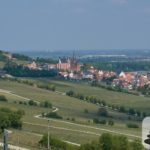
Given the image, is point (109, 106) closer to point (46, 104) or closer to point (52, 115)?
point (46, 104)

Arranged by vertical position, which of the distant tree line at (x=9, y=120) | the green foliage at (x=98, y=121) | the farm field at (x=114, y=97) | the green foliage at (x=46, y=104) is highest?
the distant tree line at (x=9, y=120)

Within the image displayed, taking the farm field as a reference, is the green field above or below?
above

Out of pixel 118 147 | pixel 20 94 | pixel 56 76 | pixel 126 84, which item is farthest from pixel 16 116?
pixel 126 84

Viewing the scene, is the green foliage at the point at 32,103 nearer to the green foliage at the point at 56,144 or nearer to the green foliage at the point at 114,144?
the green foliage at the point at 56,144

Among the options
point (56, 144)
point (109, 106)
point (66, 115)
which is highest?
point (56, 144)

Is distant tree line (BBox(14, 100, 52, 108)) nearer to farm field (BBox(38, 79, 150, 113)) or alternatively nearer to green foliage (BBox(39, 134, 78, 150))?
farm field (BBox(38, 79, 150, 113))

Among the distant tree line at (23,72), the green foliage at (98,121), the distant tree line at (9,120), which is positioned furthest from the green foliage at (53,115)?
the distant tree line at (23,72)

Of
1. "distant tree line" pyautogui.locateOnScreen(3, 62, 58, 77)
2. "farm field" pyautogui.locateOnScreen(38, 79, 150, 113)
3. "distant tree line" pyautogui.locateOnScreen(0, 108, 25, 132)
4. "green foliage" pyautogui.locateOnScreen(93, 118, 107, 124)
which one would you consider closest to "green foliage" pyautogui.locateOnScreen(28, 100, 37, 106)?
"green foliage" pyautogui.locateOnScreen(93, 118, 107, 124)

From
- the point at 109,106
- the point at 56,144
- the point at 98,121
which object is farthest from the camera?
the point at 109,106

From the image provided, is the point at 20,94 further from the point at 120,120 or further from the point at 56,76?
the point at 56,76

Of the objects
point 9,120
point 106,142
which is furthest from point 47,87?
point 106,142

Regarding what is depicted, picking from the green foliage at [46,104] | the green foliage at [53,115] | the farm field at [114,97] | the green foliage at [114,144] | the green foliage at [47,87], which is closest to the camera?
the green foliage at [114,144]
